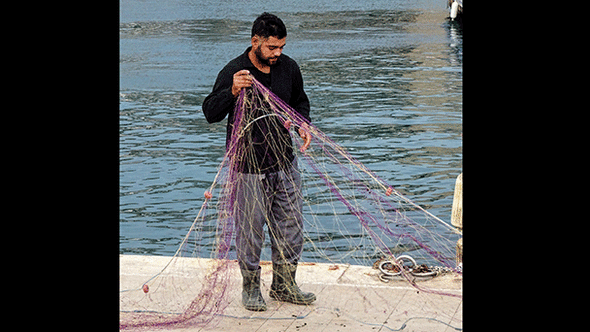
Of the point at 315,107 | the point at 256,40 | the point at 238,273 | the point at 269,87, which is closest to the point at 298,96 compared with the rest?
the point at 269,87

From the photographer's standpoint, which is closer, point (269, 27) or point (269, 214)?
point (269, 27)

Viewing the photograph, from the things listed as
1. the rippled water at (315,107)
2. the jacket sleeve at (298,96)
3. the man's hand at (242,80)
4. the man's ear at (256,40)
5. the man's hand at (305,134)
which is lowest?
the rippled water at (315,107)

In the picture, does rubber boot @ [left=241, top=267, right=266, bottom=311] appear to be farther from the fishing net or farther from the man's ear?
the man's ear

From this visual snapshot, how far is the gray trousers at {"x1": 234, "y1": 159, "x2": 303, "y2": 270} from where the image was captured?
5000 mm

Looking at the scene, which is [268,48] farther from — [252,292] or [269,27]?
[252,292]

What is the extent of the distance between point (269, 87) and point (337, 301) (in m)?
1.47

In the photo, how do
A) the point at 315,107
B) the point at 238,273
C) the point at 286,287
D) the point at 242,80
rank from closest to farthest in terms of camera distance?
the point at 242,80
the point at 286,287
the point at 238,273
the point at 315,107

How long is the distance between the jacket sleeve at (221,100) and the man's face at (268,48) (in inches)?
9.0

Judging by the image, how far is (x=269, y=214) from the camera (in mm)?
5141

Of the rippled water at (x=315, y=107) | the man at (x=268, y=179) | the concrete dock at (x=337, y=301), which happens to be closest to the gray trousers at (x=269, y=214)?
the man at (x=268, y=179)

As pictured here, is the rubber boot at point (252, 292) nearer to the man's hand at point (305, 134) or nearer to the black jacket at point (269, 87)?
the black jacket at point (269, 87)

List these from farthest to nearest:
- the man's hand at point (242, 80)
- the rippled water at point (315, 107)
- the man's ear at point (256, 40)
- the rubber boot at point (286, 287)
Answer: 1. the rippled water at point (315, 107)
2. the rubber boot at point (286, 287)
3. the man's ear at point (256, 40)
4. the man's hand at point (242, 80)

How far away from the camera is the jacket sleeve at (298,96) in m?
5.14

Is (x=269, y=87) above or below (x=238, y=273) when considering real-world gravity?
above
